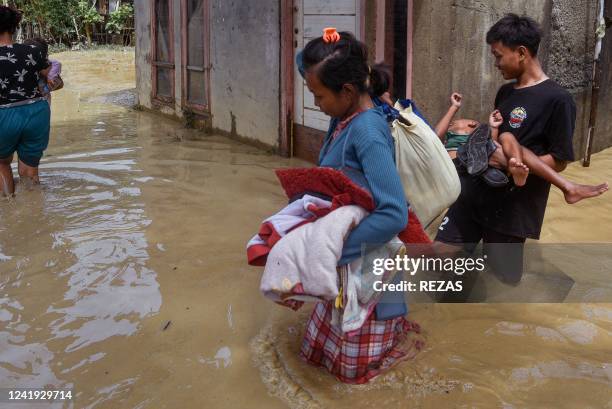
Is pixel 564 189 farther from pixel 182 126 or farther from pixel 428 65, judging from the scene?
pixel 182 126

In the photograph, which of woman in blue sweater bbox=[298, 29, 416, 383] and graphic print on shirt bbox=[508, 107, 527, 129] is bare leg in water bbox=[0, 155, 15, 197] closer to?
woman in blue sweater bbox=[298, 29, 416, 383]

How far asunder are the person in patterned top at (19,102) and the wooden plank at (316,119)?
2.54 meters

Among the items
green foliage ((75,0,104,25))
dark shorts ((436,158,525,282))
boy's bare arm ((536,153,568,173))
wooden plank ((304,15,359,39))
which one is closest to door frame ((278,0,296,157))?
wooden plank ((304,15,359,39))

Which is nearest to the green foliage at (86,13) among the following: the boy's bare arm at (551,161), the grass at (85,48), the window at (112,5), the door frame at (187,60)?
the grass at (85,48)

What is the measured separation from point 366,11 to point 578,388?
378 centimetres

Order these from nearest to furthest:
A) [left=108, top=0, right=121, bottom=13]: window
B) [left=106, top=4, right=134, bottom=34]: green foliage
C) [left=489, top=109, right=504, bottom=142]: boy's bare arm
Result: [left=489, top=109, right=504, bottom=142]: boy's bare arm < [left=106, top=4, right=134, bottom=34]: green foliage < [left=108, top=0, right=121, bottom=13]: window

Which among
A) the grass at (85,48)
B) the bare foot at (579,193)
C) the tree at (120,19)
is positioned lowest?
the bare foot at (579,193)

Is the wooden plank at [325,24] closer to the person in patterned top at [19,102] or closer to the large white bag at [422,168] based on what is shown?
the person in patterned top at [19,102]

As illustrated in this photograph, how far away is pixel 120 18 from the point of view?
21156 mm

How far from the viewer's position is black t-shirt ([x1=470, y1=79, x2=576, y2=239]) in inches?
114

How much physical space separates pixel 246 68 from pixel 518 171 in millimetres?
5208

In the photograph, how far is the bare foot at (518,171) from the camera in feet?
9.33

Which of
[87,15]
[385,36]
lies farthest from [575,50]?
[87,15]

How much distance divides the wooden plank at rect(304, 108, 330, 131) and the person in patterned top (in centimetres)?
254
